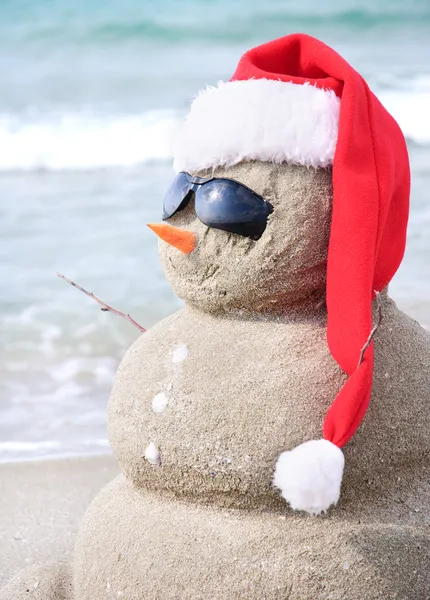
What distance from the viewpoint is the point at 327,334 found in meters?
1.98

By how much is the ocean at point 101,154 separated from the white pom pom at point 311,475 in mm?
974

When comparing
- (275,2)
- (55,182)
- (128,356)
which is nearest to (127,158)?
(55,182)

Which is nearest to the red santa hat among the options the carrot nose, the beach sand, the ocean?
the carrot nose

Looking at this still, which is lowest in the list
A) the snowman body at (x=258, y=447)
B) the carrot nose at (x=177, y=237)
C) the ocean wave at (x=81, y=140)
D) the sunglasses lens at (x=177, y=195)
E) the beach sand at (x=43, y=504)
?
the ocean wave at (x=81, y=140)

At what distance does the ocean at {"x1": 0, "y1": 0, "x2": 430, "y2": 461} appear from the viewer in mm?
4637

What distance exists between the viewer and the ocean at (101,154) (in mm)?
4637

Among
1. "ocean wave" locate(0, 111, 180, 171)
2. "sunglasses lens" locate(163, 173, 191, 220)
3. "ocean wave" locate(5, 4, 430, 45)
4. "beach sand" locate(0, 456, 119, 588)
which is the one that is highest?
"sunglasses lens" locate(163, 173, 191, 220)

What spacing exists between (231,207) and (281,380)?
40cm

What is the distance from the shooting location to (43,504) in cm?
351

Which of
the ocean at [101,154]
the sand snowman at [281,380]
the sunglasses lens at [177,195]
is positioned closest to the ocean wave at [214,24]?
the ocean at [101,154]

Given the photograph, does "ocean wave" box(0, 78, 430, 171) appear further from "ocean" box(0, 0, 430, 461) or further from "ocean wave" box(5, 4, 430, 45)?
"ocean wave" box(5, 4, 430, 45)

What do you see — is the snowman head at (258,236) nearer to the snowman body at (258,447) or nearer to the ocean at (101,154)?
the snowman body at (258,447)

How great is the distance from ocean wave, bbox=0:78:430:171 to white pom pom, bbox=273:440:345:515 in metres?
7.40

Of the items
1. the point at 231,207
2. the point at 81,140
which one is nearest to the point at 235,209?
the point at 231,207
